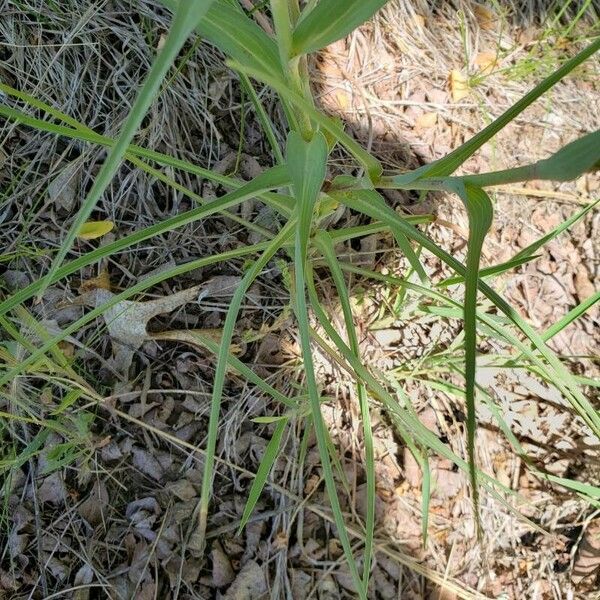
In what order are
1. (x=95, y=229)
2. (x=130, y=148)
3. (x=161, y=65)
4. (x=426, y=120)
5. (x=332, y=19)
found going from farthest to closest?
(x=426, y=120), (x=95, y=229), (x=130, y=148), (x=332, y=19), (x=161, y=65)

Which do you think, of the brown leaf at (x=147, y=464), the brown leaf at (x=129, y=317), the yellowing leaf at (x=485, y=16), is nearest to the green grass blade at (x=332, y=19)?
the brown leaf at (x=129, y=317)

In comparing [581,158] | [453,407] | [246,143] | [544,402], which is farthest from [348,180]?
[544,402]

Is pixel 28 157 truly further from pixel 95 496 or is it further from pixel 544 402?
pixel 544 402

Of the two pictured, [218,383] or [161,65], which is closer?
[161,65]

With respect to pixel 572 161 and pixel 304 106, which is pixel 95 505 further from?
pixel 572 161

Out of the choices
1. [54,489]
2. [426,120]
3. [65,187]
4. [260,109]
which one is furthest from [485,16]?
[54,489]

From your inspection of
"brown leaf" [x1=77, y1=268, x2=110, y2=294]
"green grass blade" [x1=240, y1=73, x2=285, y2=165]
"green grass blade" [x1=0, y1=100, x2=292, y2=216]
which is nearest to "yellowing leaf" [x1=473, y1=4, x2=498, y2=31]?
"green grass blade" [x1=240, y1=73, x2=285, y2=165]
